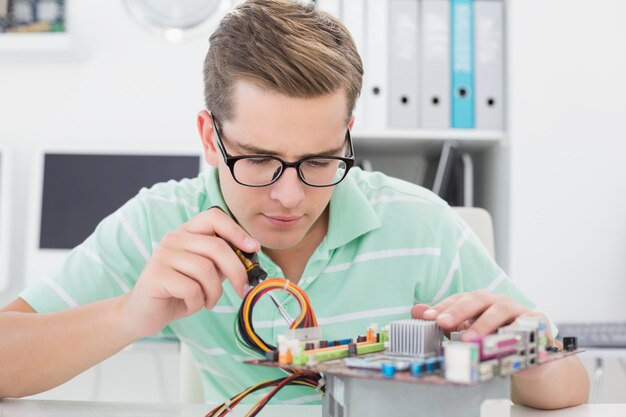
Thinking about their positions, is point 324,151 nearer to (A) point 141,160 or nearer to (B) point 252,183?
(B) point 252,183

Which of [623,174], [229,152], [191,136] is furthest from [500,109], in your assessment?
[229,152]

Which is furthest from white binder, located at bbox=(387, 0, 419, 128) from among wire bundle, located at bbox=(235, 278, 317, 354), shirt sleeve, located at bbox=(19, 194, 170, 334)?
wire bundle, located at bbox=(235, 278, 317, 354)

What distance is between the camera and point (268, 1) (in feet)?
3.68

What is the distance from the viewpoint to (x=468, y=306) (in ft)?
2.67

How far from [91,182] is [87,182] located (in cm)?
1

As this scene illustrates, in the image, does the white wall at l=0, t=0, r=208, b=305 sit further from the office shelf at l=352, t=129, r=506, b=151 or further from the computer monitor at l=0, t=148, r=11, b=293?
the office shelf at l=352, t=129, r=506, b=151

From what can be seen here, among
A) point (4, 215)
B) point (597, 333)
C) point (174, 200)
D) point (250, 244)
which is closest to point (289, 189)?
point (250, 244)

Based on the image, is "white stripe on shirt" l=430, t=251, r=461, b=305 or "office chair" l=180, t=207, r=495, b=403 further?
"office chair" l=180, t=207, r=495, b=403

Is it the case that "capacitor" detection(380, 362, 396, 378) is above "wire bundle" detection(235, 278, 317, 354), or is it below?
below

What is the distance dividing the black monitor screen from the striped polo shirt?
43.1 inches

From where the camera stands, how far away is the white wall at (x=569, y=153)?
2.03 m

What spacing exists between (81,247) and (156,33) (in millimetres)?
1403

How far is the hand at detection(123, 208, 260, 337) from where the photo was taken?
83 cm

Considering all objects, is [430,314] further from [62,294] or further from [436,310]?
[62,294]
